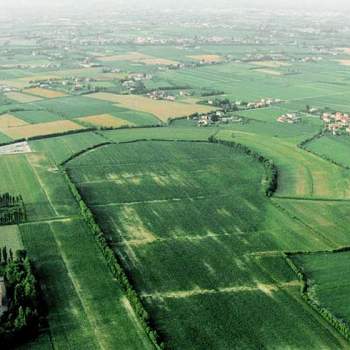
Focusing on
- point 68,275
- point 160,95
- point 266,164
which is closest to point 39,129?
point 160,95

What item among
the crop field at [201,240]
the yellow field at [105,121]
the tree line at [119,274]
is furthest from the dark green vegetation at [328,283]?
the yellow field at [105,121]

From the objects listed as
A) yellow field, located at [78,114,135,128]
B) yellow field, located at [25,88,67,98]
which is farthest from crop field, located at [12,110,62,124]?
yellow field, located at [25,88,67,98]

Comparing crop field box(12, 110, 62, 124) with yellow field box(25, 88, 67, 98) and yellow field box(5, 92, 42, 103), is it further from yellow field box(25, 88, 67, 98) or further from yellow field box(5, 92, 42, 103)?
yellow field box(25, 88, 67, 98)

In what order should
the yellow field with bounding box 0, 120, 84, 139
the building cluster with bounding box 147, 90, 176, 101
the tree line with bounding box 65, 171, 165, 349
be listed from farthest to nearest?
the building cluster with bounding box 147, 90, 176, 101 < the yellow field with bounding box 0, 120, 84, 139 < the tree line with bounding box 65, 171, 165, 349

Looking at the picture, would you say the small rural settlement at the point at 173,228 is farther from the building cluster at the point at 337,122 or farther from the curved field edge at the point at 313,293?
the building cluster at the point at 337,122

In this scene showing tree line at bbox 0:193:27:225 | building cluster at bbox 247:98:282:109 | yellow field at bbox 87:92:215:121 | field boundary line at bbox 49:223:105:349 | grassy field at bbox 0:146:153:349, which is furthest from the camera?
building cluster at bbox 247:98:282:109

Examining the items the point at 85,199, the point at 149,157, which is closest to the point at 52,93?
the point at 149,157
